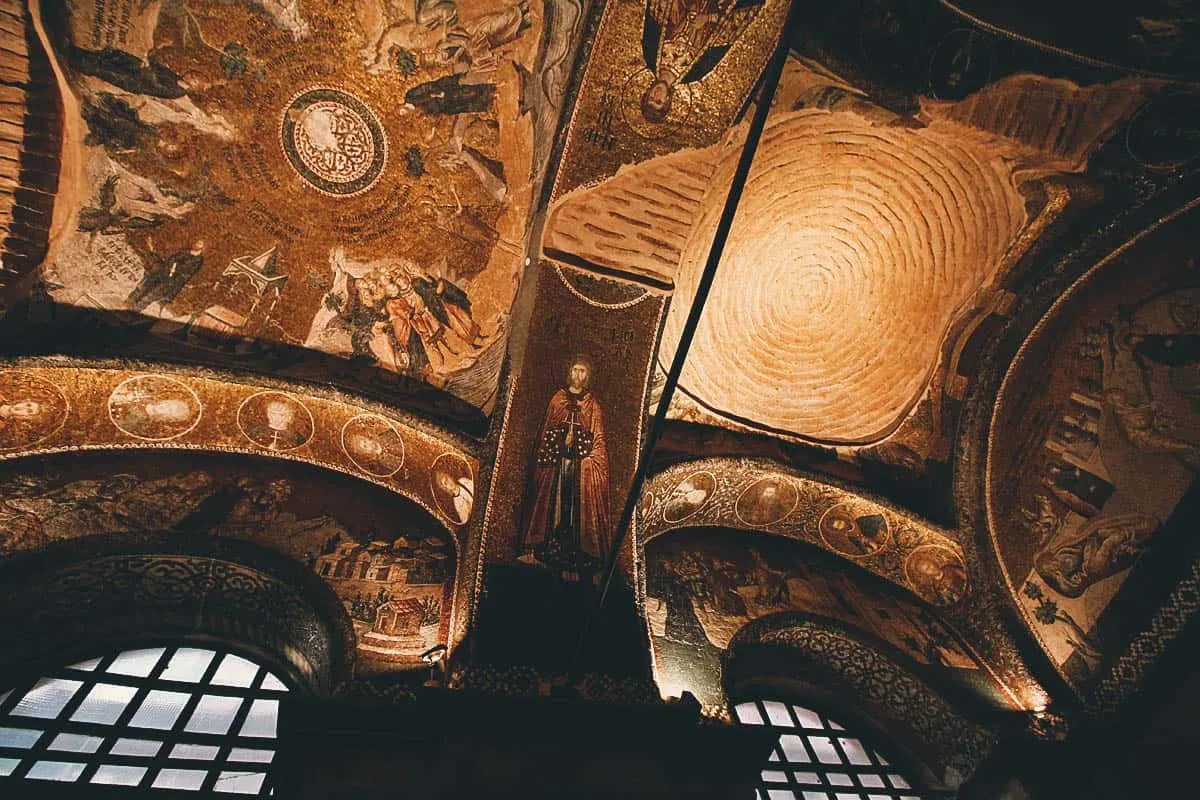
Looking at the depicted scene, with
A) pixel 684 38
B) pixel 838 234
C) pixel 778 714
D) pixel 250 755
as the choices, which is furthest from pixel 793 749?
pixel 684 38

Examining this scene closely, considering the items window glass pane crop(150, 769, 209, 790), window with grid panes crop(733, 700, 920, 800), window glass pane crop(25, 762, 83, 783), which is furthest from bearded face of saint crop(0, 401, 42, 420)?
window with grid panes crop(733, 700, 920, 800)

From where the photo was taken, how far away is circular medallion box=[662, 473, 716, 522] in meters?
6.83

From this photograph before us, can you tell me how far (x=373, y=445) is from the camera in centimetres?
663

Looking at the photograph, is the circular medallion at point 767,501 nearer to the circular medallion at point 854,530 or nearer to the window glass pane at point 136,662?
the circular medallion at point 854,530

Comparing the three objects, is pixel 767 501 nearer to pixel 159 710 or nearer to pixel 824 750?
pixel 824 750

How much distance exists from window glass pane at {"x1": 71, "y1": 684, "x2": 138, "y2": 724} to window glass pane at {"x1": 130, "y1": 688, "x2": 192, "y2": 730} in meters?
0.13

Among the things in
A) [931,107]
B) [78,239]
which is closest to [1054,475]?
[931,107]

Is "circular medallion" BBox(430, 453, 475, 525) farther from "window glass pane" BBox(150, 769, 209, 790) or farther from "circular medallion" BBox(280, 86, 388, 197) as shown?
"circular medallion" BBox(280, 86, 388, 197)

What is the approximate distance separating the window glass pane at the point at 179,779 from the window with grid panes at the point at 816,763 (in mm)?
4156

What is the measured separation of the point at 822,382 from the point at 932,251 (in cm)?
182

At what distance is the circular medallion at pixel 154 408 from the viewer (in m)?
6.02

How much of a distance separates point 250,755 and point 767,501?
5.49m

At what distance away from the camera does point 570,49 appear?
17.1 feet

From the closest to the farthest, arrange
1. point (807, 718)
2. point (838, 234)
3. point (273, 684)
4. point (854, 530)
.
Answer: point (273, 684), point (807, 718), point (838, 234), point (854, 530)
